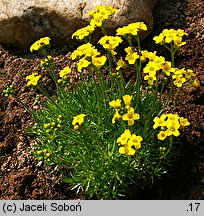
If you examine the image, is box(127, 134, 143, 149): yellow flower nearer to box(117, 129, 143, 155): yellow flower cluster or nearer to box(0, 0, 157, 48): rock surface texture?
box(117, 129, 143, 155): yellow flower cluster

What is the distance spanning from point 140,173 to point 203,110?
2.66 feet

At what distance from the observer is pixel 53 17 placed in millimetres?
4453

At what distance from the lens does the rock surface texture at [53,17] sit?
4.28 metres

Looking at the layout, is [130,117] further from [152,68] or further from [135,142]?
[152,68]

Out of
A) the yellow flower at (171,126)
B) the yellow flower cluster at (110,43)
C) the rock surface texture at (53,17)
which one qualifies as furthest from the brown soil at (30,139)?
the yellow flower cluster at (110,43)

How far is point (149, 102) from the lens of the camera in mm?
3771

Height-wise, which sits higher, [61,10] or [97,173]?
[61,10]

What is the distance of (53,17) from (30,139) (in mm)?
1158

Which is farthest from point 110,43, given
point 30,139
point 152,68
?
point 30,139

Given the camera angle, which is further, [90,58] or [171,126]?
[90,58]

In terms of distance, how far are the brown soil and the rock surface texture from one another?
157 mm

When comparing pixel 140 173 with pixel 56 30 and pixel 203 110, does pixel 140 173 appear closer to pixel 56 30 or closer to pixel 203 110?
pixel 203 110

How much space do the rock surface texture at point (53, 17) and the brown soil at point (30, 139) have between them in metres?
0.16
